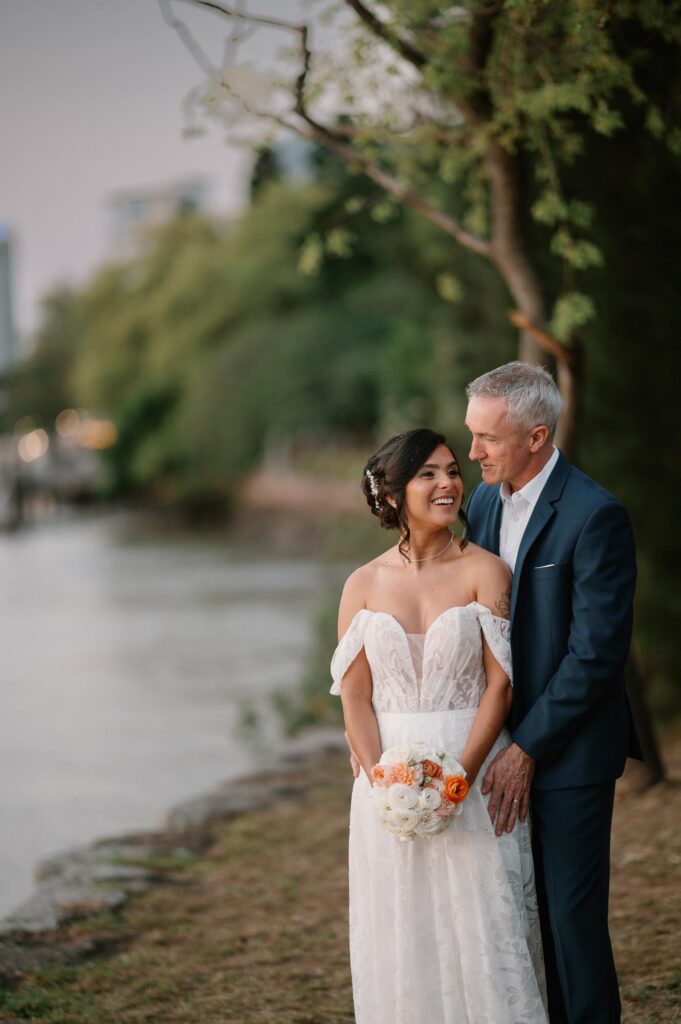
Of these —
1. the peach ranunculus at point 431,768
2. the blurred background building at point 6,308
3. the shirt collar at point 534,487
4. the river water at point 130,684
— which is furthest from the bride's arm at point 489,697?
the blurred background building at point 6,308

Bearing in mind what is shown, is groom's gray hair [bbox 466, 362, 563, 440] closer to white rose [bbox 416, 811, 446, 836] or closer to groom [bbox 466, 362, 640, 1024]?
groom [bbox 466, 362, 640, 1024]

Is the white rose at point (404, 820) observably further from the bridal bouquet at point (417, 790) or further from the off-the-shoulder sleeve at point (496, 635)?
the off-the-shoulder sleeve at point (496, 635)

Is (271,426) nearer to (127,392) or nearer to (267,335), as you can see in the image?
(267,335)

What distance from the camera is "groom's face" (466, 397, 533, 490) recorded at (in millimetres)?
3101

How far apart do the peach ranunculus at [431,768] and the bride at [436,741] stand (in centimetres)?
11

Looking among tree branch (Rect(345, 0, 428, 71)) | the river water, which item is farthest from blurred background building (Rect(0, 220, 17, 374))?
tree branch (Rect(345, 0, 428, 71))

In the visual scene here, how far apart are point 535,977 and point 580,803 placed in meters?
0.47

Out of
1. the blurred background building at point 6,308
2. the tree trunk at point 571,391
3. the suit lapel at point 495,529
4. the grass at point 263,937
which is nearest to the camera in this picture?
the suit lapel at point 495,529

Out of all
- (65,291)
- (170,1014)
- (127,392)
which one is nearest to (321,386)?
(127,392)

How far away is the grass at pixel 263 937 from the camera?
4109 mm

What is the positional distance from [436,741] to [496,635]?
32 cm

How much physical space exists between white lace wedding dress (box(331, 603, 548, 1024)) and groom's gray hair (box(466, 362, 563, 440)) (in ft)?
1.69

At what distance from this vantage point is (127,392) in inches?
1907

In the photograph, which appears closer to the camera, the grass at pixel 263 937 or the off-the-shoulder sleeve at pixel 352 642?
the off-the-shoulder sleeve at pixel 352 642
